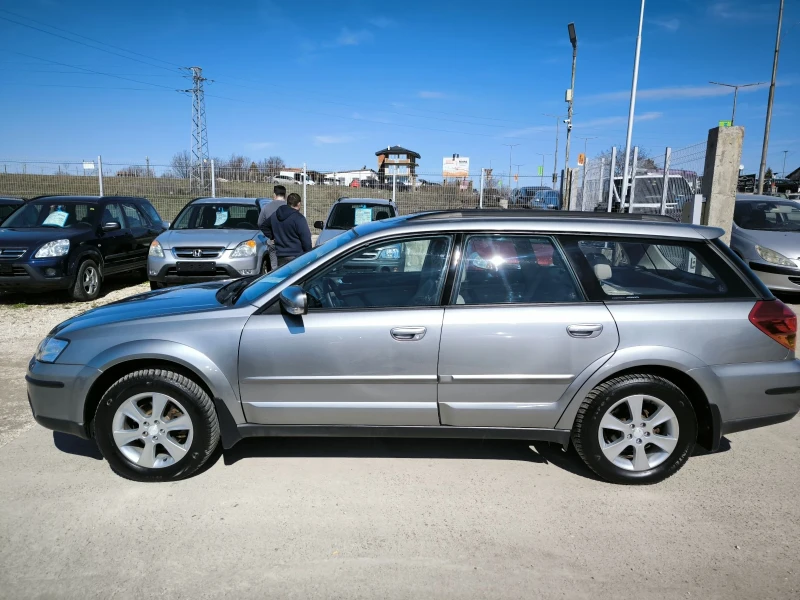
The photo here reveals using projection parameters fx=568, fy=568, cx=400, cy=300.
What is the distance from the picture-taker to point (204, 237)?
8.79 metres

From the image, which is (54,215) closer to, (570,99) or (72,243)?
(72,243)

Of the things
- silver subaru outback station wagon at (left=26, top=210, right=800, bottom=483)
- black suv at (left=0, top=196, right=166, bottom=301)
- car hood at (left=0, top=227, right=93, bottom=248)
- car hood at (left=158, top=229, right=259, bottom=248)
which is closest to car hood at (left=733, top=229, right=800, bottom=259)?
silver subaru outback station wagon at (left=26, top=210, right=800, bottom=483)

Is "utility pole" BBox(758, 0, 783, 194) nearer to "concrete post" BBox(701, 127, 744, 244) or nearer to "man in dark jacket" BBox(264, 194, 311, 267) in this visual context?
"concrete post" BBox(701, 127, 744, 244)

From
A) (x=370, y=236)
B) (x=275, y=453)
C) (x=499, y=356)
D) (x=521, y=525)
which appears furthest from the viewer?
(x=275, y=453)

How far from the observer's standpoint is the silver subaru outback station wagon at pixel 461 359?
10.9 feet

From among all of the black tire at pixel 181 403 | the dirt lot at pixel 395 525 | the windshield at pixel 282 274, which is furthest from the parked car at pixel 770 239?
the black tire at pixel 181 403

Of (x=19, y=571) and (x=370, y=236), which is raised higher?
(x=370, y=236)

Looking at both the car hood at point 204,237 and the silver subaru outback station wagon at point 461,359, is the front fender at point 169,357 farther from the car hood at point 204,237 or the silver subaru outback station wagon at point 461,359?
the car hood at point 204,237

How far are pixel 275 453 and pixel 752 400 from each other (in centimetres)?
303

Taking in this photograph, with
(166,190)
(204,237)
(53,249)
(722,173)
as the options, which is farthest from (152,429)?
(166,190)

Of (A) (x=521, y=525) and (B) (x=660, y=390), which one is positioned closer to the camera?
(A) (x=521, y=525)

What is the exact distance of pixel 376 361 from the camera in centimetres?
330

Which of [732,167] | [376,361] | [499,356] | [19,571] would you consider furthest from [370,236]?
[732,167]

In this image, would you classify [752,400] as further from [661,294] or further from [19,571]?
[19,571]
